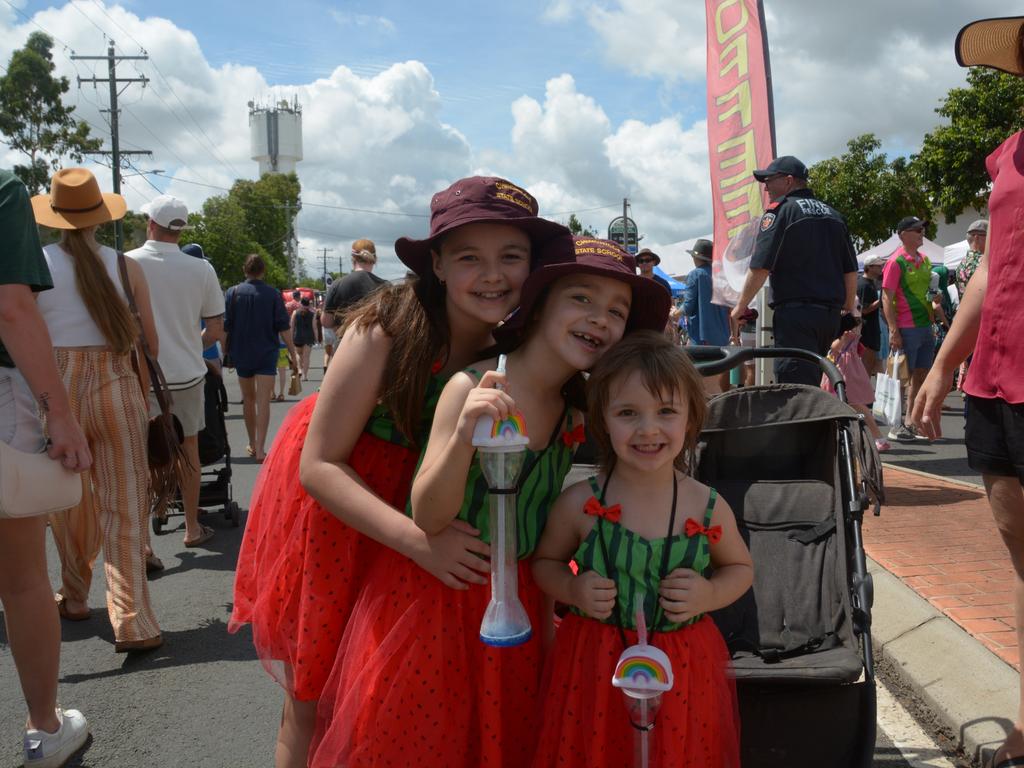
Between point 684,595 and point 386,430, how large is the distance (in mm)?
833

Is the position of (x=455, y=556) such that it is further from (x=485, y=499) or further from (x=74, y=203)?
(x=74, y=203)

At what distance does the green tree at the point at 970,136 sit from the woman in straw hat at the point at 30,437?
1153 inches

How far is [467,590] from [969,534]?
3918 mm

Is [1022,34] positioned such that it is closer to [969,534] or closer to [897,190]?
[969,534]

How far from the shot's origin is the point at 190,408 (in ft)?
17.5

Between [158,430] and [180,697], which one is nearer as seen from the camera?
[180,697]

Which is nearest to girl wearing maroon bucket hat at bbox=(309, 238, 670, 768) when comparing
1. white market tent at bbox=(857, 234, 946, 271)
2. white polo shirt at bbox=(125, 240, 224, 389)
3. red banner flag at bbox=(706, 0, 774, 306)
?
white polo shirt at bbox=(125, 240, 224, 389)

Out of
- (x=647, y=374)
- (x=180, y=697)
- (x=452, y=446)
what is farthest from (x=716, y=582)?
(x=180, y=697)

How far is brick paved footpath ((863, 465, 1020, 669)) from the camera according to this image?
11.8 ft

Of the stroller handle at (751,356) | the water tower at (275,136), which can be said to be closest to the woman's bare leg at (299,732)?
the stroller handle at (751,356)

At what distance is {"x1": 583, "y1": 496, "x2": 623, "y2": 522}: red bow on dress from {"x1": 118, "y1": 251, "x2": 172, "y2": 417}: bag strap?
105 inches

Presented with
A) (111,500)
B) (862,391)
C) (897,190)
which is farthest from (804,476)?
(897,190)

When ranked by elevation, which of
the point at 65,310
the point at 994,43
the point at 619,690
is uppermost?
the point at 994,43

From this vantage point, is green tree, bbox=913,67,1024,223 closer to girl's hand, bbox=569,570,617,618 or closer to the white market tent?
the white market tent
